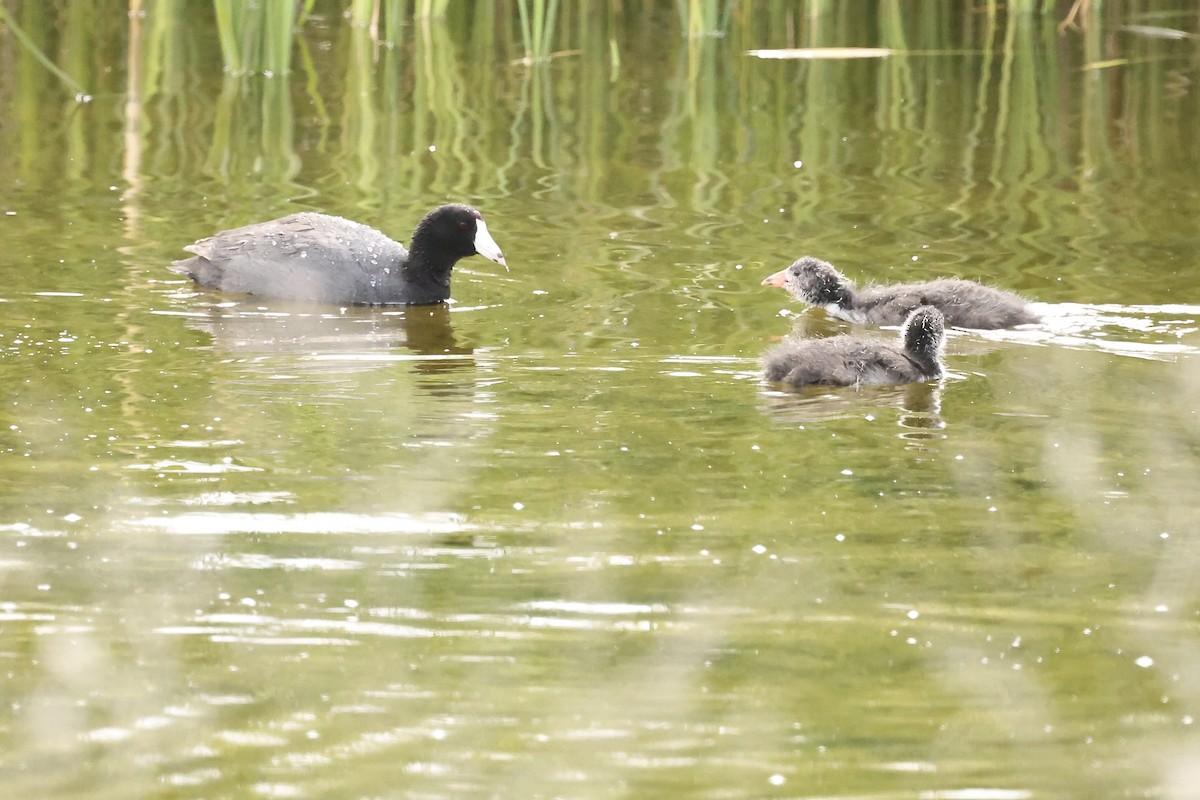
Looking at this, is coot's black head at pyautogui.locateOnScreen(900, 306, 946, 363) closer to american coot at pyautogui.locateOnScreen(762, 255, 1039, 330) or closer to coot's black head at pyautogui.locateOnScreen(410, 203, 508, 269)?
american coot at pyautogui.locateOnScreen(762, 255, 1039, 330)

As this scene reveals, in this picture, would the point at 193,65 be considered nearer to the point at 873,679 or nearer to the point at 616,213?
the point at 616,213

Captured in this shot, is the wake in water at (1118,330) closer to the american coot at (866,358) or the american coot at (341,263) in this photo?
the american coot at (866,358)

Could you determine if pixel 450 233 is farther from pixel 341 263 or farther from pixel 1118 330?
pixel 1118 330

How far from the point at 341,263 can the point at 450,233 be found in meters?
0.53

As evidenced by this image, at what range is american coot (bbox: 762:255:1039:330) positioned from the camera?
8.44 meters

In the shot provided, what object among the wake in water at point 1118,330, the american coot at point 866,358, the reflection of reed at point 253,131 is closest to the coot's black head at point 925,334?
the american coot at point 866,358

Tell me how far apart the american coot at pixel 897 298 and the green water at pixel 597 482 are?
0.37 ft

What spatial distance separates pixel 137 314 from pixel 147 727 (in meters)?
4.51

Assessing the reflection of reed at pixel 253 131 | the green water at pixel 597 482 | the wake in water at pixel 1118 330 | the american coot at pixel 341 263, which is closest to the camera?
the green water at pixel 597 482

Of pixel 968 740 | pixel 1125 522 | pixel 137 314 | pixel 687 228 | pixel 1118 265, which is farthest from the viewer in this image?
pixel 687 228

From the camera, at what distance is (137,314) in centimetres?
855

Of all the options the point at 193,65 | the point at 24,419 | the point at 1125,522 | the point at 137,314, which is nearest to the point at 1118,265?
the point at 1125,522

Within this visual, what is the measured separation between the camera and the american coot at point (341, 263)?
9.22 metres

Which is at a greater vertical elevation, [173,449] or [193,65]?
[193,65]
